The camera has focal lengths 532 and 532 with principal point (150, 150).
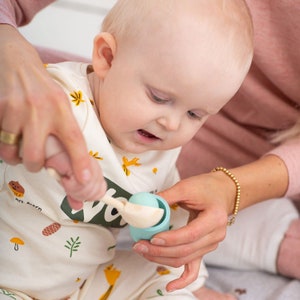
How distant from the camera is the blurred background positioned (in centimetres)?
157

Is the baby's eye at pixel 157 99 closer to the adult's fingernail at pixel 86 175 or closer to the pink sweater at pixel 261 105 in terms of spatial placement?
the adult's fingernail at pixel 86 175

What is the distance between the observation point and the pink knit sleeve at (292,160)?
1.03 metres

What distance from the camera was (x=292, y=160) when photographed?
103cm

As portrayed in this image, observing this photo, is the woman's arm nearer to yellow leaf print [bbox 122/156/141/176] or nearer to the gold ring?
the gold ring

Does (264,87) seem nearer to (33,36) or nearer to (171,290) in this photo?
(171,290)

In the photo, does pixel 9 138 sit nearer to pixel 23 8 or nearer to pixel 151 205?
pixel 151 205

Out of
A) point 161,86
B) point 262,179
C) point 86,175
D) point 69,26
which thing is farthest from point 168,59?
point 69,26

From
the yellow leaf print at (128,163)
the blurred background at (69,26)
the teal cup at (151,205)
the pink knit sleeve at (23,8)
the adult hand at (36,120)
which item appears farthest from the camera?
the blurred background at (69,26)

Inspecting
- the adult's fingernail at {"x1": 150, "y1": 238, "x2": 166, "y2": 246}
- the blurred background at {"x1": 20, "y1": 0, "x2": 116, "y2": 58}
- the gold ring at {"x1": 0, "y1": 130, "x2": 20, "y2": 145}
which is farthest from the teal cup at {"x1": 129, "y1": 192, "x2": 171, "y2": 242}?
the blurred background at {"x1": 20, "y1": 0, "x2": 116, "y2": 58}

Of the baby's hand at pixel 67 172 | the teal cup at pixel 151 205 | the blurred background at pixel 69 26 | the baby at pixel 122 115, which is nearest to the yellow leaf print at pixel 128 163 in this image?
the baby at pixel 122 115

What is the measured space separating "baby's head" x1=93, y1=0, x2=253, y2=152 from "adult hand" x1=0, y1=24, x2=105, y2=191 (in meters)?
0.18

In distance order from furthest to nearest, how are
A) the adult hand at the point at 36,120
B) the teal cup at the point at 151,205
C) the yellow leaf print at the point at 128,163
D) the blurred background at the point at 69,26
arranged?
the blurred background at the point at 69,26 < the yellow leaf print at the point at 128,163 < the teal cup at the point at 151,205 < the adult hand at the point at 36,120

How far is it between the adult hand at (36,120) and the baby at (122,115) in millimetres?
185

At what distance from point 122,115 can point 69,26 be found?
97 centimetres
